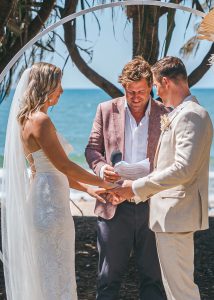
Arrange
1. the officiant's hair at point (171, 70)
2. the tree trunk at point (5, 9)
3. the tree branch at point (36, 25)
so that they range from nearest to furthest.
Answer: the officiant's hair at point (171, 70) → the tree trunk at point (5, 9) → the tree branch at point (36, 25)

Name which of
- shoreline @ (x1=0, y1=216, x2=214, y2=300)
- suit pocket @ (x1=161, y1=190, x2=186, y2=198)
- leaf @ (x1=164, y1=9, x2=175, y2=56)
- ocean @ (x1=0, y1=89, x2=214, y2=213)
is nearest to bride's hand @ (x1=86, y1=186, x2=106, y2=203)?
suit pocket @ (x1=161, y1=190, x2=186, y2=198)

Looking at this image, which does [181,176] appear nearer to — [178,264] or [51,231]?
[178,264]

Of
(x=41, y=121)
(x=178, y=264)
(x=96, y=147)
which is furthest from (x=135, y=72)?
(x=178, y=264)

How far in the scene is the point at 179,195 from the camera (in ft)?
15.2

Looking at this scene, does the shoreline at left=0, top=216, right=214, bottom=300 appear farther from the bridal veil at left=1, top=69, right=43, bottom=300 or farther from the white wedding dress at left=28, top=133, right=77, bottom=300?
the white wedding dress at left=28, top=133, right=77, bottom=300

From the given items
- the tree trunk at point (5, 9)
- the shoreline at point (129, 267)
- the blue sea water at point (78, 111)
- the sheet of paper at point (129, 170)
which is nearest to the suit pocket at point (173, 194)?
the sheet of paper at point (129, 170)

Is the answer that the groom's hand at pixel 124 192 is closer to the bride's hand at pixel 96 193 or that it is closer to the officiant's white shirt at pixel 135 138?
the bride's hand at pixel 96 193

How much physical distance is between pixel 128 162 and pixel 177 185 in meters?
0.64

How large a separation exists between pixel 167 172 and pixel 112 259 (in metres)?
0.89

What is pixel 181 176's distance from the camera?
4.47 meters

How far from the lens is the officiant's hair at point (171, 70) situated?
456 centimetres

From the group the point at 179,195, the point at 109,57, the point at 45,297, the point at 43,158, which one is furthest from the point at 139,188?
the point at 109,57

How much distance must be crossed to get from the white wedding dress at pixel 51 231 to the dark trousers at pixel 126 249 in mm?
360

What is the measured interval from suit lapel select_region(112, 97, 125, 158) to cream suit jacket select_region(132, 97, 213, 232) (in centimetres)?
42
